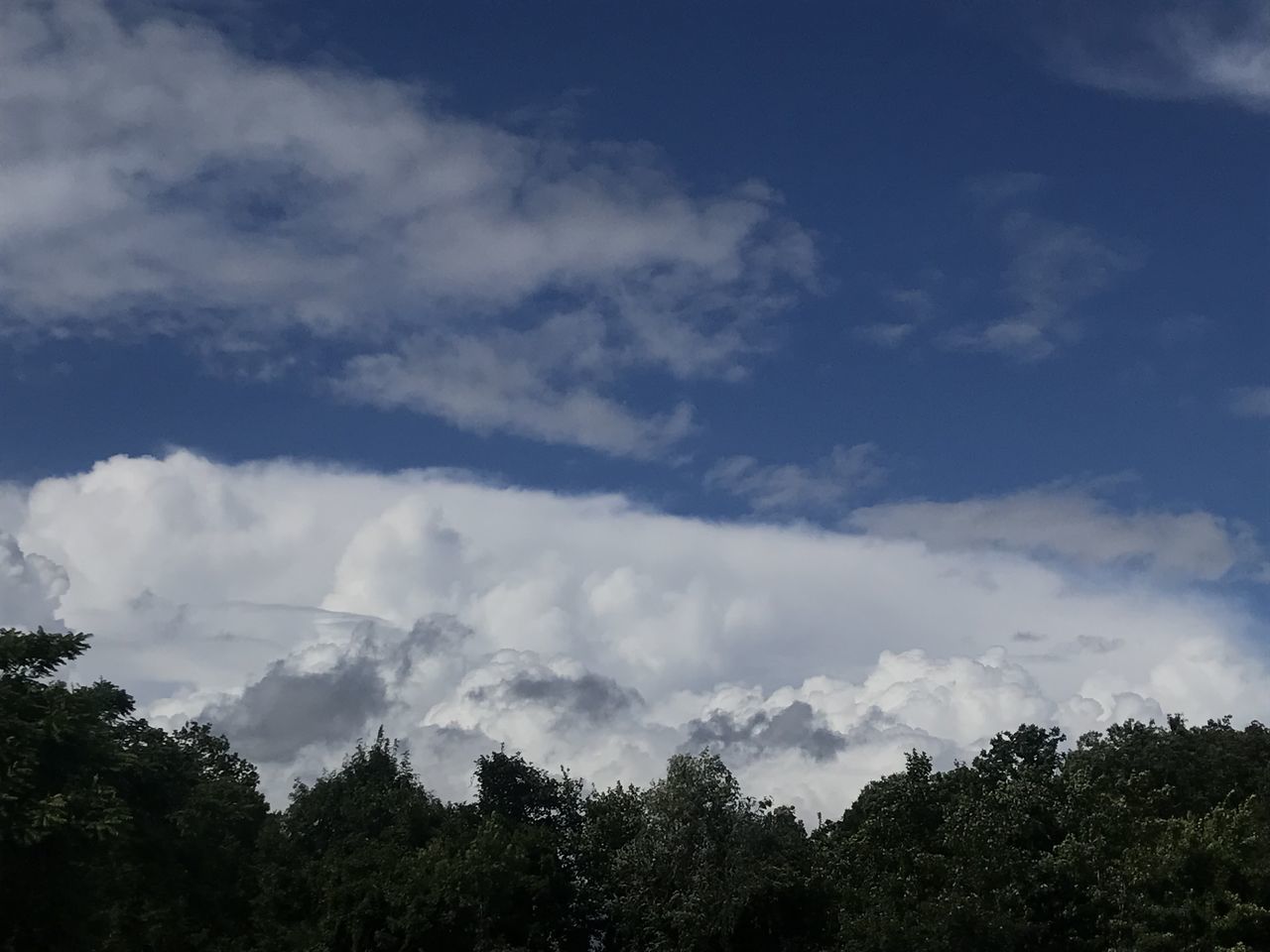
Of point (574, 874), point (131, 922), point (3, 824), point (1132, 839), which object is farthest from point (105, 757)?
point (1132, 839)

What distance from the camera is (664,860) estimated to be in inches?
2117

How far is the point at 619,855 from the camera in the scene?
55.4m

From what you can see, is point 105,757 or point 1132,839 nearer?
point 105,757

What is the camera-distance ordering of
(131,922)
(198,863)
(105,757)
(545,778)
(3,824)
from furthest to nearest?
(545,778), (131,922), (198,863), (105,757), (3,824)

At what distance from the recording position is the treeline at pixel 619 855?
32.4m

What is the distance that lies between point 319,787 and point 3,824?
123ft

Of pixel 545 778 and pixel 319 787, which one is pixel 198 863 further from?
pixel 545 778

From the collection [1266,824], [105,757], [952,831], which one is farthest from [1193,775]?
[105,757]

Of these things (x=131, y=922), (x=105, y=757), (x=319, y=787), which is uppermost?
(x=319, y=787)

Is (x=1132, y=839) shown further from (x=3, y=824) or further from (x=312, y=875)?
(x=3, y=824)

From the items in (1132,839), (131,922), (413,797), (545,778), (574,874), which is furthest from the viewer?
(545,778)

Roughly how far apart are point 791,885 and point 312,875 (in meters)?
20.1

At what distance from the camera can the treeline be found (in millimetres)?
32438

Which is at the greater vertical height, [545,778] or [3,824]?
[545,778]
